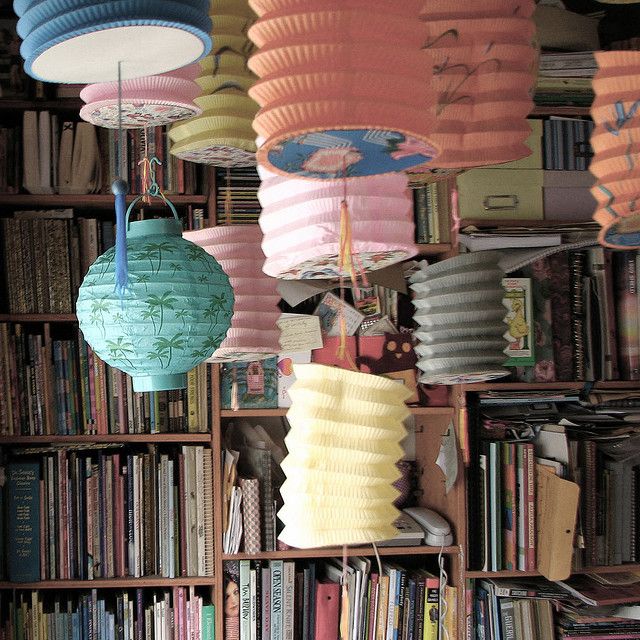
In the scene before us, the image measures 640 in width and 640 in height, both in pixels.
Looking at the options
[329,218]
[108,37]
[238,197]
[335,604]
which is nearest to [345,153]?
[329,218]

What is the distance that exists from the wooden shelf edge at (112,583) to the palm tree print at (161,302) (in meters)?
1.35

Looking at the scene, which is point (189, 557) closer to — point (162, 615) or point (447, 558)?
point (162, 615)

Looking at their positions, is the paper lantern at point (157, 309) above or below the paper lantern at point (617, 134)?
below

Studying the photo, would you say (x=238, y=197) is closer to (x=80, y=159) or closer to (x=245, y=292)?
(x=80, y=159)

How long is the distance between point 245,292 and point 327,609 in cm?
125

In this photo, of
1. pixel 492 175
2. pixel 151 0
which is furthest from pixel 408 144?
pixel 492 175

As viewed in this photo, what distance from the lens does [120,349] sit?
1514 millimetres

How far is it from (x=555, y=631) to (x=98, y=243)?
1668 mm

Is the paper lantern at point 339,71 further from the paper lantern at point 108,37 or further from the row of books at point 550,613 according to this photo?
the row of books at point 550,613

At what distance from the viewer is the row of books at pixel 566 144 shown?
2738mm

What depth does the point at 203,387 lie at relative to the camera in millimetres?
2717

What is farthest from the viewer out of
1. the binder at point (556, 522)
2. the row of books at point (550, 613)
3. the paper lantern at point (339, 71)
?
the row of books at point (550, 613)

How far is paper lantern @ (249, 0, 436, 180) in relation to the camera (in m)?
1.08

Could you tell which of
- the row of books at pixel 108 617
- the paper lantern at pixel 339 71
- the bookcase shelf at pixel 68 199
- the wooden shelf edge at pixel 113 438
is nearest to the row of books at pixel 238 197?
the bookcase shelf at pixel 68 199
